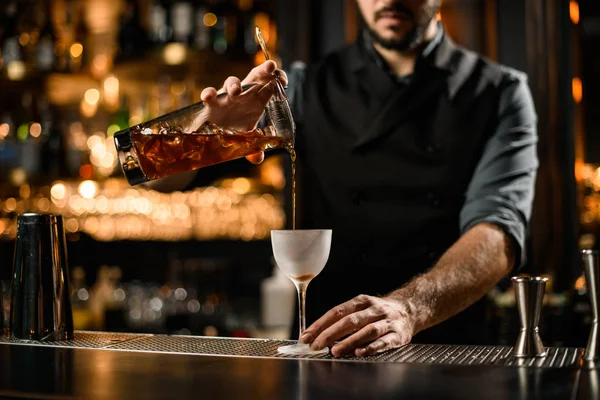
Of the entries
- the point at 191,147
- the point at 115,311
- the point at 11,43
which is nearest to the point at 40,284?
the point at 191,147

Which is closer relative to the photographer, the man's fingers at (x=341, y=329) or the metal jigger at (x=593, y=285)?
the metal jigger at (x=593, y=285)

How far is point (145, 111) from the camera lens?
3.76 m

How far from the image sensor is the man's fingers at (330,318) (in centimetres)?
130

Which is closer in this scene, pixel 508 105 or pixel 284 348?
pixel 284 348

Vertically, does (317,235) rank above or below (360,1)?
below

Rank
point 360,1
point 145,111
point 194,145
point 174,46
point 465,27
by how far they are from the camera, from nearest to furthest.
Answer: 1. point 194,145
2. point 360,1
3. point 465,27
4. point 174,46
5. point 145,111

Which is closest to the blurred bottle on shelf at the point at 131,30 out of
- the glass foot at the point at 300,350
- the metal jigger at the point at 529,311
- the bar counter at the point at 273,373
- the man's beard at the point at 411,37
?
the man's beard at the point at 411,37

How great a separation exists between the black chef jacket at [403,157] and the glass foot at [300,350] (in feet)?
2.90

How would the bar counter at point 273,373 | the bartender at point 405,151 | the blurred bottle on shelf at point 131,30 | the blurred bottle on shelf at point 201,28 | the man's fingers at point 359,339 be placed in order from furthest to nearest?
the blurred bottle on shelf at point 131,30, the blurred bottle on shelf at point 201,28, the bartender at point 405,151, the man's fingers at point 359,339, the bar counter at point 273,373

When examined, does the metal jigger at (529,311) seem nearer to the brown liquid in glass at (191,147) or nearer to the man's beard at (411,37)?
the brown liquid in glass at (191,147)

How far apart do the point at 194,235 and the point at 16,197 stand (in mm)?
982

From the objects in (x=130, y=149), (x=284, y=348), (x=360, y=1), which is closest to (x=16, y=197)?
(x=360, y=1)

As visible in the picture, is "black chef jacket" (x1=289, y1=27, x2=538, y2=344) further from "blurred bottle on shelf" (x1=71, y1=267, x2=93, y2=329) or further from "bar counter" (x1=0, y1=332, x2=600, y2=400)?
"blurred bottle on shelf" (x1=71, y1=267, x2=93, y2=329)

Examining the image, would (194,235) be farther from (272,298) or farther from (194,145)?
(194,145)
